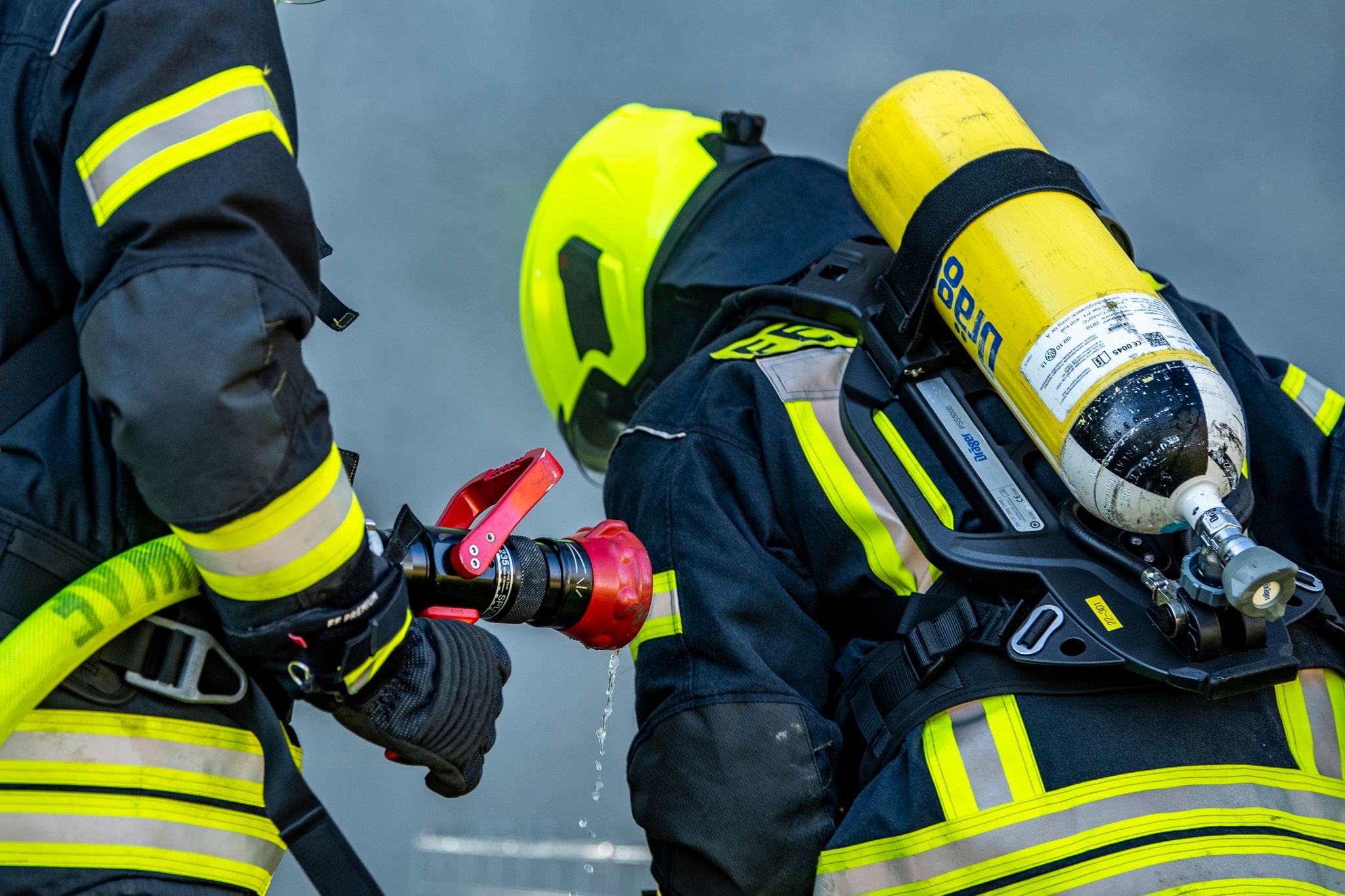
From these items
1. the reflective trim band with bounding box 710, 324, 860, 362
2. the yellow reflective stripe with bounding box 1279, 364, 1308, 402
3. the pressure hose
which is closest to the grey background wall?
the yellow reflective stripe with bounding box 1279, 364, 1308, 402

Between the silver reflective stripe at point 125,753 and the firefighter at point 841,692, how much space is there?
0.65 meters

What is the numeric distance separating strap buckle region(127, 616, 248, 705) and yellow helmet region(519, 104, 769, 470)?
4.33 feet

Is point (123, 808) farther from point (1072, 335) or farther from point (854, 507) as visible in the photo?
point (1072, 335)

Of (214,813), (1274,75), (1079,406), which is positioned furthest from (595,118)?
(214,813)

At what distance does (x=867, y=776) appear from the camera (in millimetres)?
1835

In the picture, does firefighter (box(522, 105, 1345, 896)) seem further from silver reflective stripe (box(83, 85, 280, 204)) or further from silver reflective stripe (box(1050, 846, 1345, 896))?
silver reflective stripe (box(83, 85, 280, 204))

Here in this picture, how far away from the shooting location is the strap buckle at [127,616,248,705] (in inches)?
53.9

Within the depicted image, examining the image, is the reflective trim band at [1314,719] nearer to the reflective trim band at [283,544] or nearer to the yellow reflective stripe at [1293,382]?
the yellow reflective stripe at [1293,382]

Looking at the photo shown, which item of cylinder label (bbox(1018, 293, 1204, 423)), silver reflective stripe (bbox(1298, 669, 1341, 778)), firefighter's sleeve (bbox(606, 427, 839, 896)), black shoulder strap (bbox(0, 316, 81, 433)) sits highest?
cylinder label (bbox(1018, 293, 1204, 423))

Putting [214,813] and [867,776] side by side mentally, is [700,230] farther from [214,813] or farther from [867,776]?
[214,813]

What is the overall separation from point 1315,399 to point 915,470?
78 cm

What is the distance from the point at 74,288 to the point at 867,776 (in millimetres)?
1222

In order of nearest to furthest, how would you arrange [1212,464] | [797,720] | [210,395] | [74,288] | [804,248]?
[210,395] → [74,288] → [1212,464] → [797,720] → [804,248]

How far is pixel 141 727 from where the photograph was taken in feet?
4.46
